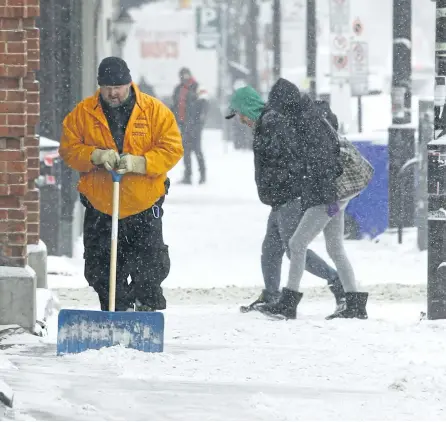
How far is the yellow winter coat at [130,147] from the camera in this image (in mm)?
8227

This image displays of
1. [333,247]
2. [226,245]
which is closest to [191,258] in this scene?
[226,245]

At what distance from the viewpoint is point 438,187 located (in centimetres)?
928

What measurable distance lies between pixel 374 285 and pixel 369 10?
74.4m

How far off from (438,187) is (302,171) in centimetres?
87

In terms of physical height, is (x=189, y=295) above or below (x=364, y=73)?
below

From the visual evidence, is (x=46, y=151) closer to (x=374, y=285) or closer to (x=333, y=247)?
(x=374, y=285)

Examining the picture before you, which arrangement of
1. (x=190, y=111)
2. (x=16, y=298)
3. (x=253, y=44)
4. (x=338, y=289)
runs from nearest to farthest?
1. (x=16, y=298)
2. (x=338, y=289)
3. (x=190, y=111)
4. (x=253, y=44)

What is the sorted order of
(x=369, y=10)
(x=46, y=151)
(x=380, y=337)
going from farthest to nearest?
(x=369, y=10), (x=46, y=151), (x=380, y=337)

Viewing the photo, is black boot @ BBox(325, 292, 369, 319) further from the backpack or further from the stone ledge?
the stone ledge

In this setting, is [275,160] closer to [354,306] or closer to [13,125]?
[354,306]

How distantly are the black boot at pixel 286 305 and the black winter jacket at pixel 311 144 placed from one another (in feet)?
2.03

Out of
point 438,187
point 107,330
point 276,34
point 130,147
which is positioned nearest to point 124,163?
point 130,147

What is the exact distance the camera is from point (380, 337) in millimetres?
8773

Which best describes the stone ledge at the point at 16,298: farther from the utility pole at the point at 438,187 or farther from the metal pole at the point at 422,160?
the metal pole at the point at 422,160
